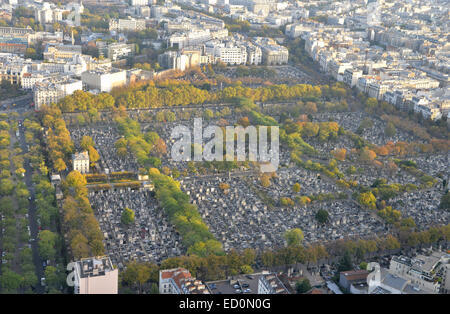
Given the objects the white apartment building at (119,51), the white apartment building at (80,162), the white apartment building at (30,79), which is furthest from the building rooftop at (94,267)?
the white apartment building at (119,51)

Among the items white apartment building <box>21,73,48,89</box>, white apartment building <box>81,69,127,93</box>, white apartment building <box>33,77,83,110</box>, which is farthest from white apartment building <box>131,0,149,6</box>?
white apartment building <box>33,77,83,110</box>

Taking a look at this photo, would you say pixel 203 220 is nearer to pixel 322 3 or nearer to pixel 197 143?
pixel 197 143

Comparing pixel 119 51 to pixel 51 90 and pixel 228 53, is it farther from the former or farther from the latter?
pixel 51 90

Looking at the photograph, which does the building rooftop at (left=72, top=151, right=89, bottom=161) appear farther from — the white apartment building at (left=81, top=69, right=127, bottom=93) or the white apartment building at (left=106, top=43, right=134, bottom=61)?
the white apartment building at (left=106, top=43, right=134, bottom=61)

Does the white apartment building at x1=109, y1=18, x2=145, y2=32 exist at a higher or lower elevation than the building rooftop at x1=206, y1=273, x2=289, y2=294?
higher
